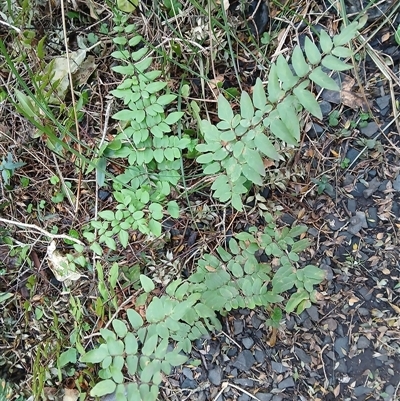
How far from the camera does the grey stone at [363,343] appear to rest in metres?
1.39

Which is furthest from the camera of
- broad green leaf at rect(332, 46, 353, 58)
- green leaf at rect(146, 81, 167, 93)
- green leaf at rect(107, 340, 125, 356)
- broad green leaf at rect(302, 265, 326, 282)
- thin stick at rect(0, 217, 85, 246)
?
thin stick at rect(0, 217, 85, 246)

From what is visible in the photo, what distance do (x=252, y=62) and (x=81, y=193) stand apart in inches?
29.9

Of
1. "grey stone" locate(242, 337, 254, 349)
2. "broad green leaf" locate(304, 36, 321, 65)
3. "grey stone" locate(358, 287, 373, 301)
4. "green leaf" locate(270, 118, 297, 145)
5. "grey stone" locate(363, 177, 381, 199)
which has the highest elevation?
"broad green leaf" locate(304, 36, 321, 65)

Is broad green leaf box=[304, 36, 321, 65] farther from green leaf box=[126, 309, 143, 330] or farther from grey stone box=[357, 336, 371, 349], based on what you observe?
grey stone box=[357, 336, 371, 349]

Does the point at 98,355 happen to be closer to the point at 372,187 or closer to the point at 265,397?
the point at 265,397

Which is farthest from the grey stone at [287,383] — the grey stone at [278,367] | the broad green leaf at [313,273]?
the broad green leaf at [313,273]

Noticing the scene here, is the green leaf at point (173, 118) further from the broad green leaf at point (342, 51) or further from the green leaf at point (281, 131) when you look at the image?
the broad green leaf at point (342, 51)

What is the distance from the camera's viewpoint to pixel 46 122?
1.49 m

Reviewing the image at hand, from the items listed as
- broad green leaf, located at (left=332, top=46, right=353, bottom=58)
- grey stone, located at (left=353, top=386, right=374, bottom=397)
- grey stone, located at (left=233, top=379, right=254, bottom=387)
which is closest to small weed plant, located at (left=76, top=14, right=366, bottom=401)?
broad green leaf, located at (left=332, top=46, right=353, bottom=58)

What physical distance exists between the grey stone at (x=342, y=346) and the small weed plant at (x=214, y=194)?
19 cm

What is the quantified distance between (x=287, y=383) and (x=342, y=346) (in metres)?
0.21

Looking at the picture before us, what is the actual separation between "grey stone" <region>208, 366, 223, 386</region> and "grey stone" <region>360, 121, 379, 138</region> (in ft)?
2.99

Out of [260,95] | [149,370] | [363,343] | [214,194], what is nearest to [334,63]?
[260,95]

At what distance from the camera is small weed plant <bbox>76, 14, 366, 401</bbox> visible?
93 centimetres
